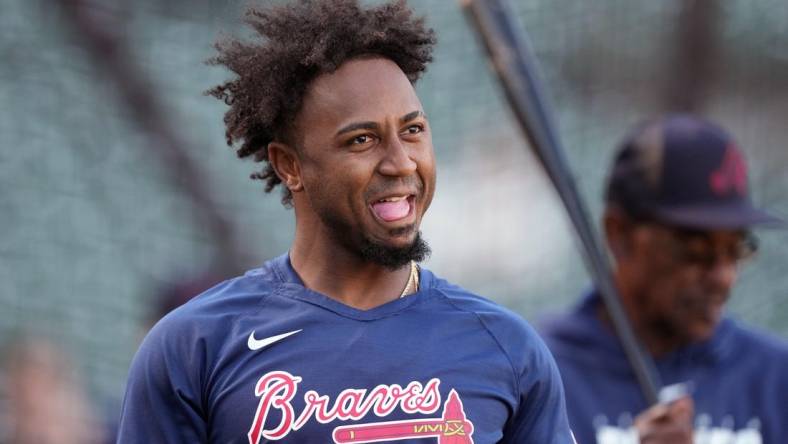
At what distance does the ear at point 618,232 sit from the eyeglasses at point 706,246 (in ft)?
0.55

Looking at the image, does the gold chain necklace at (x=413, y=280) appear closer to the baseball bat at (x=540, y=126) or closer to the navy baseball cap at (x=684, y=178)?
the baseball bat at (x=540, y=126)

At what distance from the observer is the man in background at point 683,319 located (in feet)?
14.3

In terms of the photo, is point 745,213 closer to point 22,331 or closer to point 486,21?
point 486,21

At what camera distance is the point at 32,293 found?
7648mm

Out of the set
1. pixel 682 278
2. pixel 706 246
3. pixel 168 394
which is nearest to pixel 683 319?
pixel 682 278

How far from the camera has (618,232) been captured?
15.4ft

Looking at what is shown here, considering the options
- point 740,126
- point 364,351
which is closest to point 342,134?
point 364,351

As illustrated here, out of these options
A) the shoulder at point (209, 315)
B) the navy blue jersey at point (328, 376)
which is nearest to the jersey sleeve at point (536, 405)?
the navy blue jersey at point (328, 376)

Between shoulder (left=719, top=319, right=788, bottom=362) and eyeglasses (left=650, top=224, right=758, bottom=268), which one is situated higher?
eyeglasses (left=650, top=224, right=758, bottom=268)

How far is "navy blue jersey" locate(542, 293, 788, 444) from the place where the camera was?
434 cm

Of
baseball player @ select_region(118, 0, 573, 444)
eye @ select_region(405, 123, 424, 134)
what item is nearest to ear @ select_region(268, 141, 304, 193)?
baseball player @ select_region(118, 0, 573, 444)

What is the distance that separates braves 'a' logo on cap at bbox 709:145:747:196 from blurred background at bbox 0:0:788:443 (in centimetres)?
301

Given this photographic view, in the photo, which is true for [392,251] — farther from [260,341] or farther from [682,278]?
[682,278]

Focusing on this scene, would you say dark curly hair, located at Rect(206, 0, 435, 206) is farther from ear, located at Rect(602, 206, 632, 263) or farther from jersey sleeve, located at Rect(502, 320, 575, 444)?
ear, located at Rect(602, 206, 632, 263)
